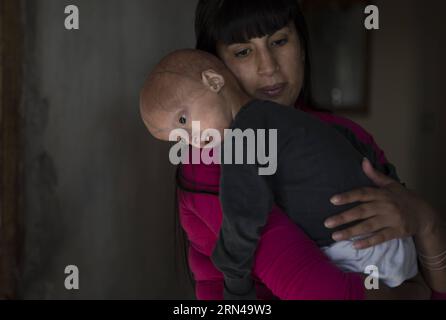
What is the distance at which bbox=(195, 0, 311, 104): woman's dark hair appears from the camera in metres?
1.03

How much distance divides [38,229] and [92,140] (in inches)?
12.5

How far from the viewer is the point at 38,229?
1.31m

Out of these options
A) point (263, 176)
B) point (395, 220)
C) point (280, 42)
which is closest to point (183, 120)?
point (263, 176)

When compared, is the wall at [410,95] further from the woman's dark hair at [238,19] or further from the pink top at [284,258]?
the pink top at [284,258]

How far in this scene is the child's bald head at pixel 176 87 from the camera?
0.92 m

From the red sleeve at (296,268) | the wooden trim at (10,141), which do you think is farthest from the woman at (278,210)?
the wooden trim at (10,141)

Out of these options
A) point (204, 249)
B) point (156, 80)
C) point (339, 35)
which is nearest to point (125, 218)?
point (204, 249)

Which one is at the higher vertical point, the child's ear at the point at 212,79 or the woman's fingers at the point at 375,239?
the child's ear at the point at 212,79

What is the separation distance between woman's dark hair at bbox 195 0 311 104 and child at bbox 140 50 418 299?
0.12 metres

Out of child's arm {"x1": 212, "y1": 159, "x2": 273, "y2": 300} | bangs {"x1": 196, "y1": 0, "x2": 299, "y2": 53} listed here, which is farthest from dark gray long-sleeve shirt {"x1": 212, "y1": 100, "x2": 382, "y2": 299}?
bangs {"x1": 196, "y1": 0, "x2": 299, "y2": 53}

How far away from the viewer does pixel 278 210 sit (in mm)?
876

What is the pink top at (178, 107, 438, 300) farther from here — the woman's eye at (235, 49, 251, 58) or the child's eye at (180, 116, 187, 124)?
the woman's eye at (235, 49, 251, 58)

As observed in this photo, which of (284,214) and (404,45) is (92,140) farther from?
(404,45)

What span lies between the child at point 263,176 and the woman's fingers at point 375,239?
2 cm
